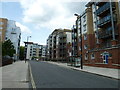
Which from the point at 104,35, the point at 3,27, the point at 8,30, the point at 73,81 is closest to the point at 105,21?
the point at 104,35

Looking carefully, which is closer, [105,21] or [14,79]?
[14,79]

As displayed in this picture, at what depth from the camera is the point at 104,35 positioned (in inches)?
1193

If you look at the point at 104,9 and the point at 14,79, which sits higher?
the point at 104,9

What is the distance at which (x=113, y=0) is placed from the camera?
29.6 metres

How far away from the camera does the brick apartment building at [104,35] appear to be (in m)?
24.5

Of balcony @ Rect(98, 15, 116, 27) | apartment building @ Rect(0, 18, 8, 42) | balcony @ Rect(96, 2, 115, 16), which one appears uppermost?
apartment building @ Rect(0, 18, 8, 42)

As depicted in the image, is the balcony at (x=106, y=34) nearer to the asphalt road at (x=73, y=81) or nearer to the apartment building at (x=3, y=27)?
the asphalt road at (x=73, y=81)

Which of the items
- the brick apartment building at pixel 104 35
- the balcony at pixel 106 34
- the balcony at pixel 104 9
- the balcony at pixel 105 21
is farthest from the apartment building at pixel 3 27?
the balcony at pixel 105 21

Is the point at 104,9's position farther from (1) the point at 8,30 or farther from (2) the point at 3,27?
(1) the point at 8,30

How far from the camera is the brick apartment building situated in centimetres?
2448

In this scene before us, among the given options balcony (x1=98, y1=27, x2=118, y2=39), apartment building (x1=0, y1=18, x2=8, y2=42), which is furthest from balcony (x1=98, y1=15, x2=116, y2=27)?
apartment building (x1=0, y1=18, x2=8, y2=42)

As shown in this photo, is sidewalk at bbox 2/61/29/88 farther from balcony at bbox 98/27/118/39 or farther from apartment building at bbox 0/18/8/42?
apartment building at bbox 0/18/8/42

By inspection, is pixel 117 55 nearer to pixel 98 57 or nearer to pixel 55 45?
pixel 98 57

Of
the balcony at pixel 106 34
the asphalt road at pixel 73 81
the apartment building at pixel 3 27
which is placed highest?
the apartment building at pixel 3 27
